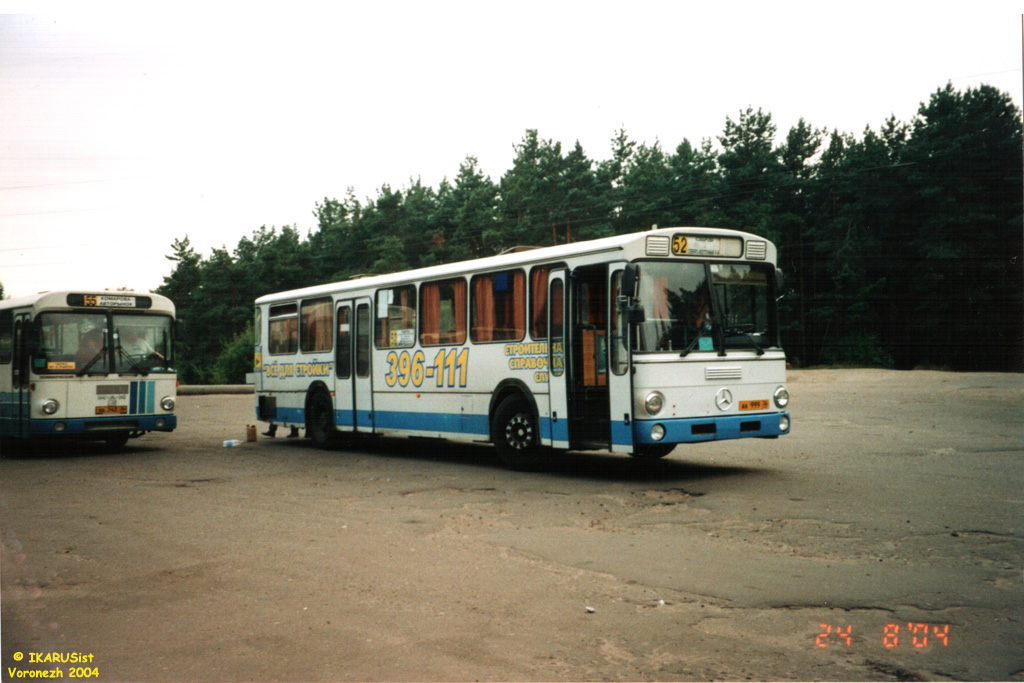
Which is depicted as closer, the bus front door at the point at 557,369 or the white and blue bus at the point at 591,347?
the white and blue bus at the point at 591,347

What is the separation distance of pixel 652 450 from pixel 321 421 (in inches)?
299

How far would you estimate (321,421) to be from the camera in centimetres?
1762

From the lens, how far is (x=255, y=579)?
652 cm

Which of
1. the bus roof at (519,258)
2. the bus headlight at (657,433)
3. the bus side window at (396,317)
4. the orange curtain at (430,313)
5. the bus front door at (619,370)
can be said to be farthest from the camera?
the bus side window at (396,317)

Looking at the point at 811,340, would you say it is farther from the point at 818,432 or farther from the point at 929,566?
the point at 929,566

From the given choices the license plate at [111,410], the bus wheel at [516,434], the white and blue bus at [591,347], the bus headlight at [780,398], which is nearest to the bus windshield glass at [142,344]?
the license plate at [111,410]

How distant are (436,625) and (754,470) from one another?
7657mm

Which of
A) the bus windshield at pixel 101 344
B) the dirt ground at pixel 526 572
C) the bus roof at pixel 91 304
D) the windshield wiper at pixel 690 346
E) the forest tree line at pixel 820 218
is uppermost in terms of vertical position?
the forest tree line at pixel 820 218

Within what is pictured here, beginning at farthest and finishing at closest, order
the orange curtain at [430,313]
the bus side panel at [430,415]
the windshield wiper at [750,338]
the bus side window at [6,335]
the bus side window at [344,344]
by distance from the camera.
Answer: the bus side window at [344,344] → the bus side window at [6,335] → the orange curtain at [430,313] → the bus side panel at [430,415] → the windshield wiper at [750,338]

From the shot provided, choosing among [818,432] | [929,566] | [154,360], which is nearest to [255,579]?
[929,566]

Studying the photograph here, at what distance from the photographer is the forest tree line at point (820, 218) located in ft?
132

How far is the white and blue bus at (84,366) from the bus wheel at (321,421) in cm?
258

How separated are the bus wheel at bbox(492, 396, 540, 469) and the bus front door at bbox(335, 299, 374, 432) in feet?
12.3

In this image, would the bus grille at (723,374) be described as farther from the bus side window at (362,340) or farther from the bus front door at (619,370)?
the bus side window at (362,340)
